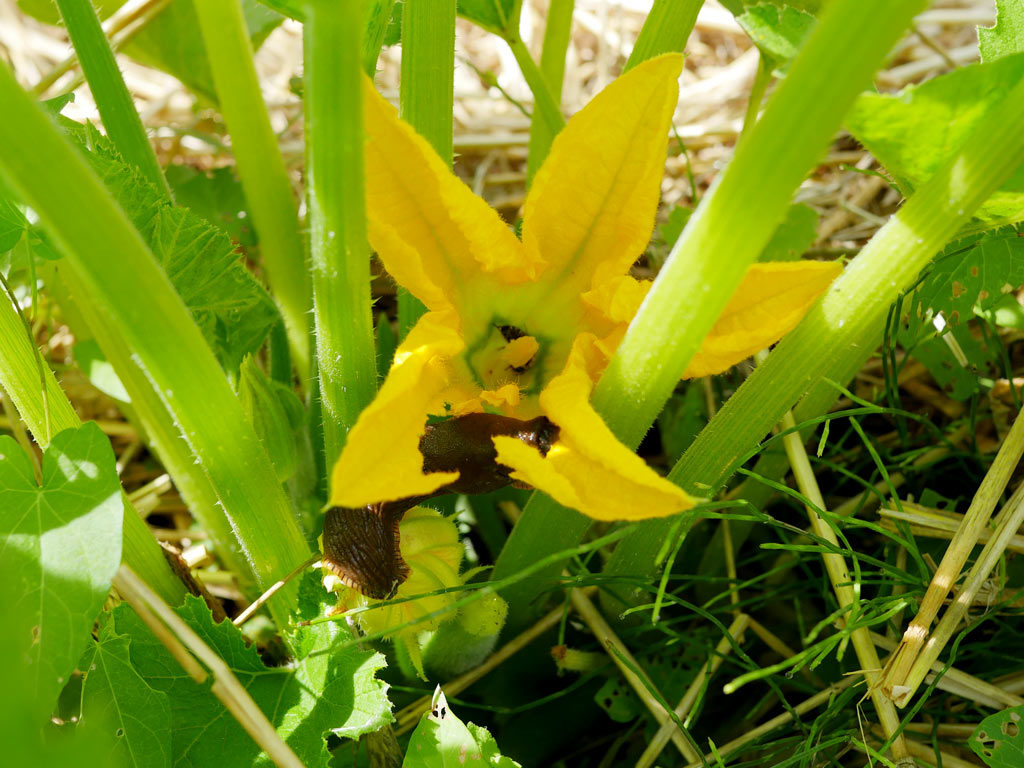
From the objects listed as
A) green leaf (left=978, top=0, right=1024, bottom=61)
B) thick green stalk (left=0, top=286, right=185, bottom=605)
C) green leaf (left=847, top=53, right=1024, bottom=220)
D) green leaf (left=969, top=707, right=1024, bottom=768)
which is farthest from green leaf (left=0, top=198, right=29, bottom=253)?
green leaf (left=969, top=707, right=1024, bottom=768)

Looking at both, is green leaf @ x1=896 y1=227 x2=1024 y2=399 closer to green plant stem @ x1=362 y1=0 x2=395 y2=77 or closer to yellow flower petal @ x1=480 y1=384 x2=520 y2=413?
yellow flower petal @ x1=480 y1=384 x2=520 y2=413

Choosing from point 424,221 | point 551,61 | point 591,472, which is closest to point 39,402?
point 424,221

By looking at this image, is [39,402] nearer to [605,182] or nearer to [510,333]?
[510,333]

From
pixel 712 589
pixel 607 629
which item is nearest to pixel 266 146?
pixel 607 629

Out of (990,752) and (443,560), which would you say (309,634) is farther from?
(990,752)

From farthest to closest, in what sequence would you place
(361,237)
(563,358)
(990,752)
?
(563,358), (990,752), (361,237)

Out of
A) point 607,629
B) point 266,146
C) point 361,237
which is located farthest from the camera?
point 266,146

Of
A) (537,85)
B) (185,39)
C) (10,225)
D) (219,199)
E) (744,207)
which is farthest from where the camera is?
(219,199)
